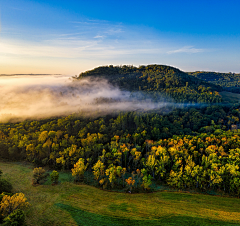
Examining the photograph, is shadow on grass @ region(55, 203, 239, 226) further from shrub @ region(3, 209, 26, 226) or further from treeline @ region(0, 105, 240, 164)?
treeline @ region(0, 105, 240, 164)

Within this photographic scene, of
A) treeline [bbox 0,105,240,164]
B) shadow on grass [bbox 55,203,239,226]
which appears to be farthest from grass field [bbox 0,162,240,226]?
treeline [bbox 0,105,240,164]

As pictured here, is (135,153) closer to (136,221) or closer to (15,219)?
(136,221)

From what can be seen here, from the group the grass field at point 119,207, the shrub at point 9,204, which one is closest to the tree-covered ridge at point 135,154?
the grass field at point 119,207

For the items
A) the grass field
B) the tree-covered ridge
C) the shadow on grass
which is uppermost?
the tree-covered ridge

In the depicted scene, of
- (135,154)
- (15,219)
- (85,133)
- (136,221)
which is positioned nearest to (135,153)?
(135,154)

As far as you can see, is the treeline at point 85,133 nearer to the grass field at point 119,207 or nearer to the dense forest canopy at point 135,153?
the dense forest canopy at point 135,153
